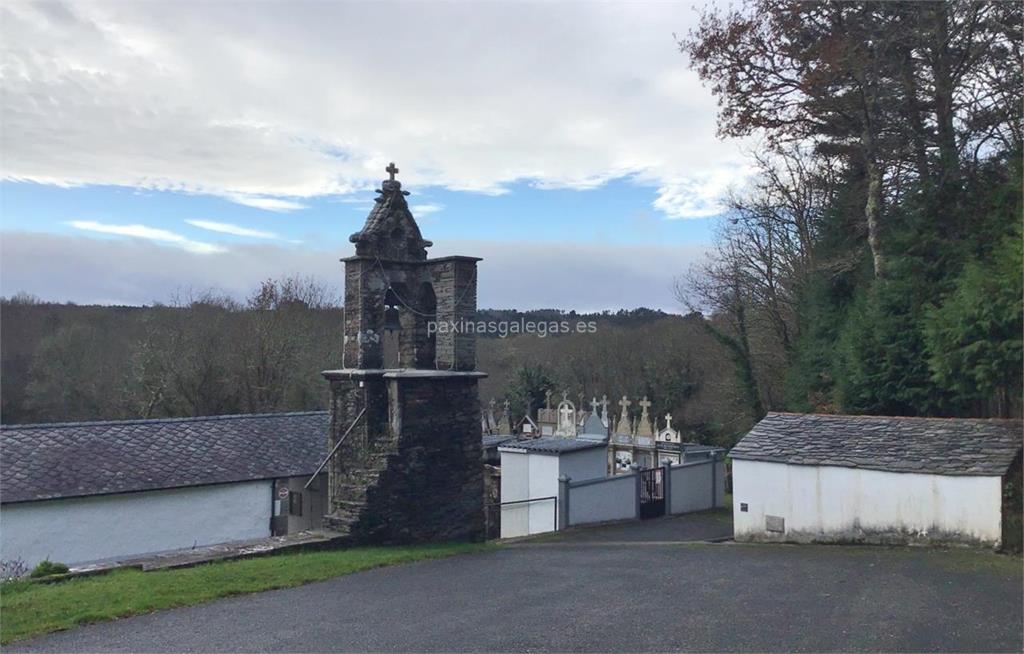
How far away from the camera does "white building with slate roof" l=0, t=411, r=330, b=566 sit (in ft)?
50.3

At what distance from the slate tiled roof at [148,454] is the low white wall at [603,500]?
6.58 m

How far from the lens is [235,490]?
18.0m

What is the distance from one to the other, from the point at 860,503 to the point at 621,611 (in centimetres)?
675

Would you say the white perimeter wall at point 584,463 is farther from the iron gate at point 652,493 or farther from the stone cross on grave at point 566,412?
the stone cross on grave at point 566,412

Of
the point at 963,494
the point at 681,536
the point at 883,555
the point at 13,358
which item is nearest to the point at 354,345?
the point at 681,536

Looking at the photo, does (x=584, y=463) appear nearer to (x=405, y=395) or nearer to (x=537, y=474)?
(x=537, y=474)

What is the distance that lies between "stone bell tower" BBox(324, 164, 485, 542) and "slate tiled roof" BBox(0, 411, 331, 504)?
490cm

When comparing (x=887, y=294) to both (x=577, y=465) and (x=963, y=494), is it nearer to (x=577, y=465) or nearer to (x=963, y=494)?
(x=963, y=494)

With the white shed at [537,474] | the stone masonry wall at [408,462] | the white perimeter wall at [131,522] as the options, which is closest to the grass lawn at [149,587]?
the stone masonry wall at [408,462]

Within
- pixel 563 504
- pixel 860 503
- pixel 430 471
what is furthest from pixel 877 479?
pixel 430 471

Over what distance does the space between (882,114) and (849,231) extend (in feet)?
11.2

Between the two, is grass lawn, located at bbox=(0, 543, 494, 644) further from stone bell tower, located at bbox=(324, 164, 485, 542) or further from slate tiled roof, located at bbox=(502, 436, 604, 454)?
slate tiled roof, located at bbox=(502, 436, 604, 454)

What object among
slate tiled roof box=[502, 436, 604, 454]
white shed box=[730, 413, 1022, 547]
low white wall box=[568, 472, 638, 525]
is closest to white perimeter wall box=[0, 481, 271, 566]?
slate tiled roof box=[502, 436, 604, 454]

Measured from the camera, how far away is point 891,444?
13.8 m
